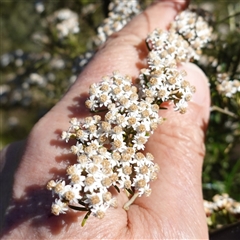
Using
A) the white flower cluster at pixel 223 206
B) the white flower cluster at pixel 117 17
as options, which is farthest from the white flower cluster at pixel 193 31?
the white flower cluster at pixel 223 206

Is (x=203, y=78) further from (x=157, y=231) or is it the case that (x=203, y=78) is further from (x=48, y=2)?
(x=48, y=2)

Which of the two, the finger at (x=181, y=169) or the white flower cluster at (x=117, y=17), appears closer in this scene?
the finger at (x=181, y=169)

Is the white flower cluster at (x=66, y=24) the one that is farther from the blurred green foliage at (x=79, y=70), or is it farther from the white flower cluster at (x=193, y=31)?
the white flower cluster at (x=193, y=31)

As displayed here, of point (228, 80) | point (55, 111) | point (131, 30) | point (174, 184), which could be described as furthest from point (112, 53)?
point (174, 184)

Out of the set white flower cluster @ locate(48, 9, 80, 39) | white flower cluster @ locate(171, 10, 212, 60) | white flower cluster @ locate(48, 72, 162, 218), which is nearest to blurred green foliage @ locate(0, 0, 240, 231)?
white flower cluster @ locate(48, 9, 80, 39)

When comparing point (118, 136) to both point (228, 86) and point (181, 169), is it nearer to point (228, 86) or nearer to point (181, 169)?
point (181, 169)

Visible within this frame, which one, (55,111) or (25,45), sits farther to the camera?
(25,45)

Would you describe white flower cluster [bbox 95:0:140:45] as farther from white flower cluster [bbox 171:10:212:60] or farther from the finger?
the finger
